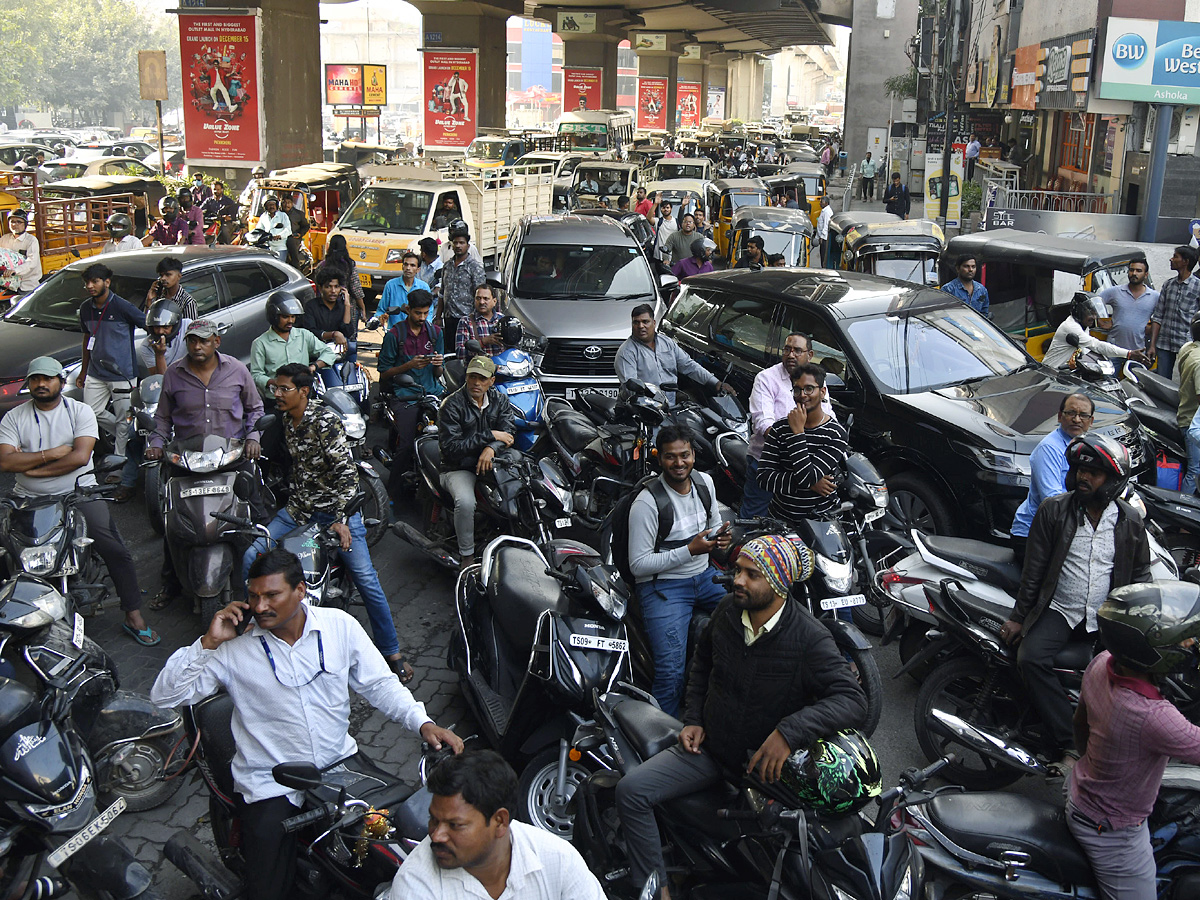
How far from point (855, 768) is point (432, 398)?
19.4 feet

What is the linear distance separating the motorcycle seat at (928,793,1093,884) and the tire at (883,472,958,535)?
11.6ft

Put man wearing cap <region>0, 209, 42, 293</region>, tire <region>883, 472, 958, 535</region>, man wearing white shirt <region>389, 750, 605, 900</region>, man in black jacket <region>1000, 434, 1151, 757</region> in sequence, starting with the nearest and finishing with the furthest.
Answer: man wearing white shirt <region>389, 750, 605, 900</region> → man in black jacket <region>1000, 434, 1151, 757</region> → tire <region>883, 472, 958, 535</region> → man wearing cap <region>0, 209, 42, 293</region>

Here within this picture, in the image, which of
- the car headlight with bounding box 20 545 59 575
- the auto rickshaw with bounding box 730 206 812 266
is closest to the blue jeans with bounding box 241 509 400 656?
the car headlight with bounding box 20 545 59 575

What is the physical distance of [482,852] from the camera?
110 inches

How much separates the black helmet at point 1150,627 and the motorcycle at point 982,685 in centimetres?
152

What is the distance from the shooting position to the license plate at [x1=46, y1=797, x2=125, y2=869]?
3.78 m

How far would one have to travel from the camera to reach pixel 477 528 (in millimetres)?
7684

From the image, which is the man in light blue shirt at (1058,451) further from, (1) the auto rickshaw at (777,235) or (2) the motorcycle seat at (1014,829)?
(1) the auto rickshaw at (777,235)

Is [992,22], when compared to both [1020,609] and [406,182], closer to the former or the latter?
[406,182]

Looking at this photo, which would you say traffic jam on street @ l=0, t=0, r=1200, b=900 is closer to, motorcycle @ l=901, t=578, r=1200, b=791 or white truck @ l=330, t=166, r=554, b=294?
motorcycle @ l=901, t=578, r=1200, b=791

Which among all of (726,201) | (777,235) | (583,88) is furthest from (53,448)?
(583,88)

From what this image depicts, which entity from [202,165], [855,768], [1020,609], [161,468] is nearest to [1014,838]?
[855,768]

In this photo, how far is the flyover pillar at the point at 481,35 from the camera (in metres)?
45.6

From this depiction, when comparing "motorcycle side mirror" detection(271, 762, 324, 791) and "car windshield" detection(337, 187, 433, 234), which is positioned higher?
Answer: "car windshield" detection(337, 187, 433, 234)
